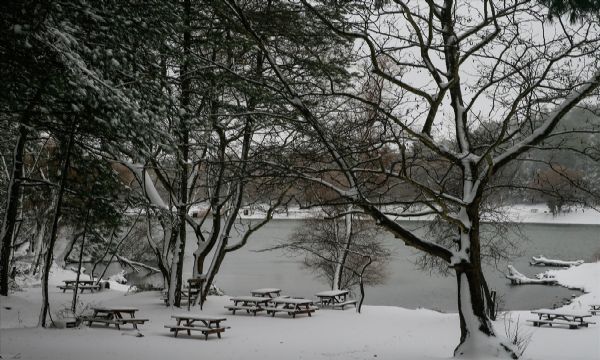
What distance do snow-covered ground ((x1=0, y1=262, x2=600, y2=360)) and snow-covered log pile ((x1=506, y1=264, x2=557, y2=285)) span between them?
16.3 metres

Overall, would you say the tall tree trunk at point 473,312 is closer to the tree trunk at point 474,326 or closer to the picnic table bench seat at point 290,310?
the tree trunk at point 474,326

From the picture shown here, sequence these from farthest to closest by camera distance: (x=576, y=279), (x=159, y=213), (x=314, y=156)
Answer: (x=576, y=279) → (x=159, y=213) → (x=314, y=156)

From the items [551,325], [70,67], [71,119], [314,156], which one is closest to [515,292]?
[551,325]

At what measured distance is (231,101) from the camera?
16.4 meters

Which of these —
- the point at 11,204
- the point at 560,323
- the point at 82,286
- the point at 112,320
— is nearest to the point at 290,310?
the point at 112,320

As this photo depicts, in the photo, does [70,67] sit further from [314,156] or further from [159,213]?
[159,213]

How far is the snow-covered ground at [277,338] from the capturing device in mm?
9750

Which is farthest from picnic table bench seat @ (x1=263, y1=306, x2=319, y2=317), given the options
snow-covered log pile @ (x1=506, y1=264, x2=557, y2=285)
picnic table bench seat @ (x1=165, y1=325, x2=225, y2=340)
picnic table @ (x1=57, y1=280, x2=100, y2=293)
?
snow-covered log pile @ (x1=506, y1=264, x2=557, y2=285)

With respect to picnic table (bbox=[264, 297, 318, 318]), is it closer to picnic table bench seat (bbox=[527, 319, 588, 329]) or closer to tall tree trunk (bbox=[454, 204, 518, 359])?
picnic table bench seat (bbox=[527, 319, 588, 329])

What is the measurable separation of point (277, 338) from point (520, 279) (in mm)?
26541

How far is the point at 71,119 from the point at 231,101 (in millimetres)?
6859

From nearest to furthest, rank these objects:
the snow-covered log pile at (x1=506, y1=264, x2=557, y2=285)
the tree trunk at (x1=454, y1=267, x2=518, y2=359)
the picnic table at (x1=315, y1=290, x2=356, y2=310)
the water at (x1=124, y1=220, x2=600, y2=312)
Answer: the tree trunk at (x1=454, y1=267, x2=518, y2=359) < the picnic table at (x1=315, y1=290, x2=356, y2=310) < the water at (x1=124, y1=220, x2=600, y2=312) < the snow-covered log pile at (x1=506, y1=264, x2=557, y2=285)

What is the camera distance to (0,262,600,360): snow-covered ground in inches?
384

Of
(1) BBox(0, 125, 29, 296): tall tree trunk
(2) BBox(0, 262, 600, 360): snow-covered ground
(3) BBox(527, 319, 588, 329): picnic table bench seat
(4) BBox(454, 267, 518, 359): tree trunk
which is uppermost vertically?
(1) BBox(0, 125, 29, 296): tall tree trunk
